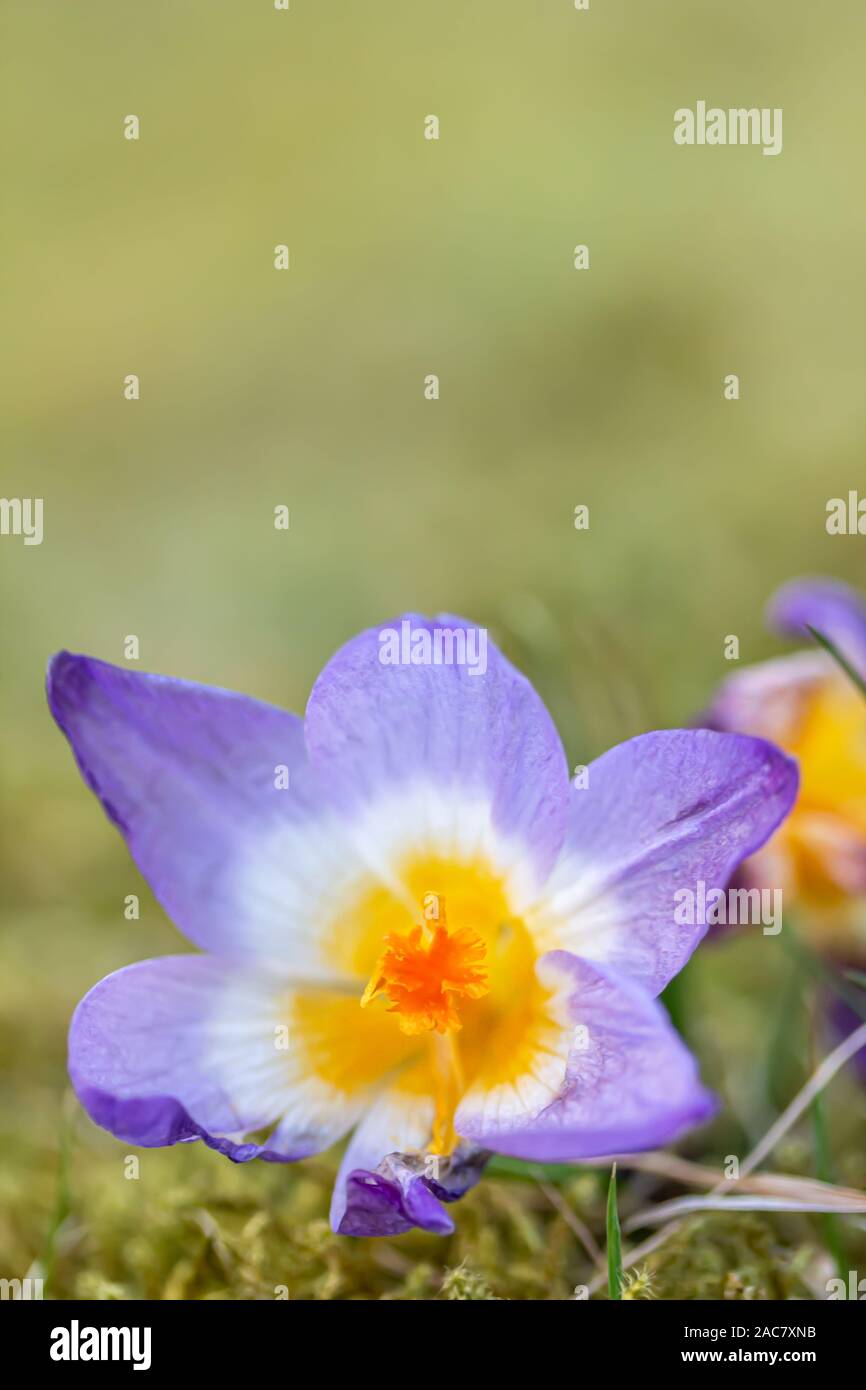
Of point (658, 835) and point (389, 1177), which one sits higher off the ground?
point (658, 835)

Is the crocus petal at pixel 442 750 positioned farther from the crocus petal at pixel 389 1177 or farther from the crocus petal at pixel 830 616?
the crocus petal at pixel 830 616

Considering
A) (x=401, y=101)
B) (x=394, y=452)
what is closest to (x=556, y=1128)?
(x=394, y=452)

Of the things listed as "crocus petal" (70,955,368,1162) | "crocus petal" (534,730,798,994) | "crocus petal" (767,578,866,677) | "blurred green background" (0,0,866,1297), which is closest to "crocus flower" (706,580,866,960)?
"crocus petal" (767,578,866,677)

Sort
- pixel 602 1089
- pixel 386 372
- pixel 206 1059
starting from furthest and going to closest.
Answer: pixel 386 372
pixel 206 1059
pixel 602 1089

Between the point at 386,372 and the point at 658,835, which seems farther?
the point at 386,372

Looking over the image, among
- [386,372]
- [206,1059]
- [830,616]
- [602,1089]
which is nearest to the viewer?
[602,1089]

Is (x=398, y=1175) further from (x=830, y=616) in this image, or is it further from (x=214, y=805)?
(x=830, y=616)

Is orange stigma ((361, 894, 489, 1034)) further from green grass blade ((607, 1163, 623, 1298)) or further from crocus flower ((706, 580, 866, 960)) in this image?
crocus flower ((706, 580, 866, 960))

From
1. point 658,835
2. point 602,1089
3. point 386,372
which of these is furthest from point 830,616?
point 386,372
